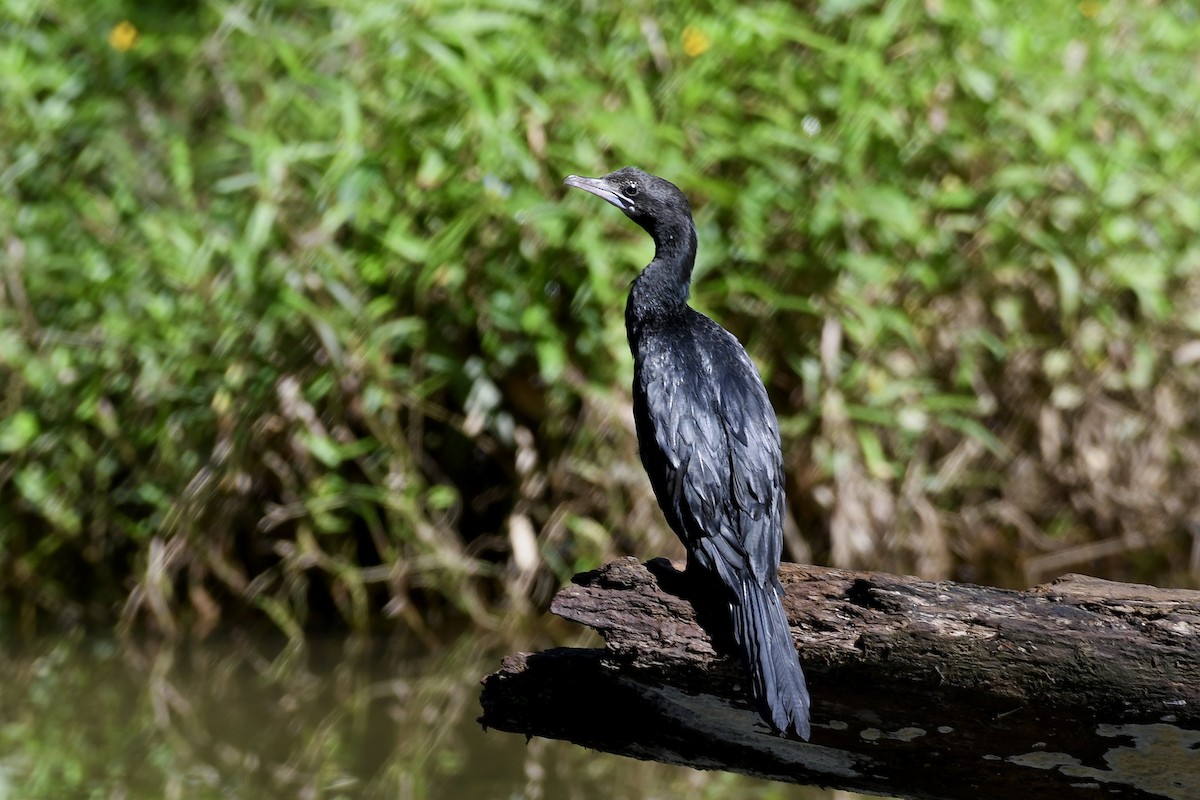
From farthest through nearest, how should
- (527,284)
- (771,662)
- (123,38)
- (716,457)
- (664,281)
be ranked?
(123,38) → (527,284) → (664,281) → (716,457) → (771,662)

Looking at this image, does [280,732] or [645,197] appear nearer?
[645,197]

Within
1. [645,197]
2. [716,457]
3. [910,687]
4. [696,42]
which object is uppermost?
[696,42]

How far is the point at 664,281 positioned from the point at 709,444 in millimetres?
541

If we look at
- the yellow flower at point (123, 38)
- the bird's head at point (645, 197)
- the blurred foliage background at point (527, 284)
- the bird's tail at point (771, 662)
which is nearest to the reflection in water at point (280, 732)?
the blurred foliage background at point (527, 284)

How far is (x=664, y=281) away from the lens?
3.13 meters

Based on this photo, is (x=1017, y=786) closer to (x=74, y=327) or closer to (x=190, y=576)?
(x=190, y=576)

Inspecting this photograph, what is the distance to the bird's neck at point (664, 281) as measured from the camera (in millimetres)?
3117

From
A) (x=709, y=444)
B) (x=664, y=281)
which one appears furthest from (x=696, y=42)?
(x=709, y=444)

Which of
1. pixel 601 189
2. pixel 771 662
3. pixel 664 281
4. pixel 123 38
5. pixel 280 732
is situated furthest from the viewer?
pixel 123 38

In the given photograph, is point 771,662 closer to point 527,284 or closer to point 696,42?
point 527,284

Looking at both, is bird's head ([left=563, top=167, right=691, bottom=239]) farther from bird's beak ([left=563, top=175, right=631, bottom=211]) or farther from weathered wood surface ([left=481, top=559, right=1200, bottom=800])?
weathered wood surface ([left=481, top=559, right=1200, bottom=800])

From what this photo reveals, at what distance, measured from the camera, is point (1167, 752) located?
2219 mm

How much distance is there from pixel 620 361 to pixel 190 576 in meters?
1.64

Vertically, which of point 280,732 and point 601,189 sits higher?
point 601,189
